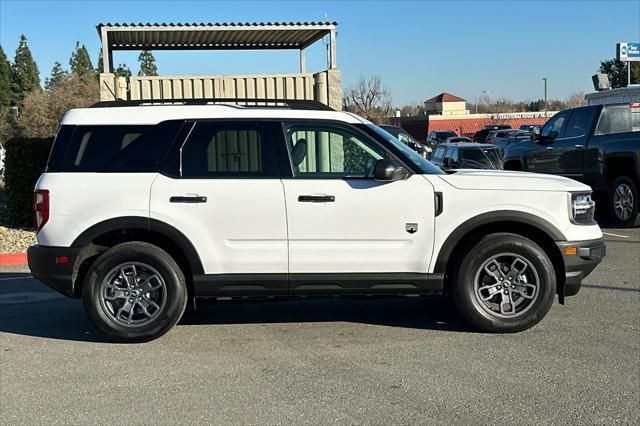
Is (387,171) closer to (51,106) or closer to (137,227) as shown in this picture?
(137,227)

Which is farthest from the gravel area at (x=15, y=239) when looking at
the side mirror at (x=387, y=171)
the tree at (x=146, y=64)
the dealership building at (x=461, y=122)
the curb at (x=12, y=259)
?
the tree at (x=146, y=64)

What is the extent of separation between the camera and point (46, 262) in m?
5.65

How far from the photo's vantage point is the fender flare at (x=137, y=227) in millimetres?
5559

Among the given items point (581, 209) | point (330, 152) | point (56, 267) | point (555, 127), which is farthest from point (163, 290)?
point (555, 127)

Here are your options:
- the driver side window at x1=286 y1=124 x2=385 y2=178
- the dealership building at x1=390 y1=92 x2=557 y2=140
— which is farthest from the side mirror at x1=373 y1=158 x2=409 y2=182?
the dealership building at x1=390 y1=92 x2=557 y2=140

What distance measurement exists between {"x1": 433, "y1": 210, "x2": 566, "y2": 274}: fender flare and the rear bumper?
3.04 meters

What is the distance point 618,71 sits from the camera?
183 feet

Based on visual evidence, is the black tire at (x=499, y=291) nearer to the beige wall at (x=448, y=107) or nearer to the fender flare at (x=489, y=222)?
the fender flare at (x=489, y=222)

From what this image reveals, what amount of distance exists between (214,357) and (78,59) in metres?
77.1

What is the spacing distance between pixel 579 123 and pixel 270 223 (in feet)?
29.3

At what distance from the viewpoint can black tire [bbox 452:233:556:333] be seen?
561cm

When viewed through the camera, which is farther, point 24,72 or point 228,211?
point 24,72

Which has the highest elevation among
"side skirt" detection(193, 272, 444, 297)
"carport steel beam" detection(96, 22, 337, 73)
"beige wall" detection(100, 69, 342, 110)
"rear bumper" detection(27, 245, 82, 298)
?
"carport steel beam" detection(96, 22, 337, 73)

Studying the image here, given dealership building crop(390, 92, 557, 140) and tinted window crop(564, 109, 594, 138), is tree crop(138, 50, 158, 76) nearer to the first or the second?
dealership building crop(390, 92, 557, 140)
